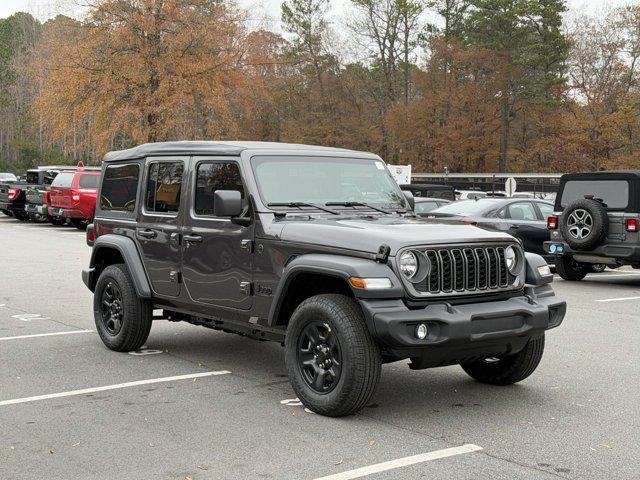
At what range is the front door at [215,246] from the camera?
666cm

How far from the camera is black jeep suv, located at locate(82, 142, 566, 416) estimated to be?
18.4 ft

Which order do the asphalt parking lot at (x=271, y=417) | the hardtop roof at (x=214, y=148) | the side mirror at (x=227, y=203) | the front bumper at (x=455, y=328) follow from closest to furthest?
1. the asphalt parking lot at (x=271, y=417)
2. the front bumper at (x=455, y=328)
3. the side mirror at (x=227, y=203)
4. the hardtop roof at (x=214, y=148)

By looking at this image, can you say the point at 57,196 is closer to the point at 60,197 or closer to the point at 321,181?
the point at 60,197

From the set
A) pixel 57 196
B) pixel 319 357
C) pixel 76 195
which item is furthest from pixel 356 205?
pixel 57 196

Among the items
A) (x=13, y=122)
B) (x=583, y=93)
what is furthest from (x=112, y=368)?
(x=13, y=122)

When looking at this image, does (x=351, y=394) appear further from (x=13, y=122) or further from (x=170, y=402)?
(x=13, y=122)

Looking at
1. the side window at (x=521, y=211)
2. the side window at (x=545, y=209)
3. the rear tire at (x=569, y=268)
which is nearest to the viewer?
the rear tire at (x=569, y=268)

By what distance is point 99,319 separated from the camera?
8266 mm

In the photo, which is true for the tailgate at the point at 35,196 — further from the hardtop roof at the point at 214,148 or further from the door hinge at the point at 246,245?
the door hinge at the point at 246,245

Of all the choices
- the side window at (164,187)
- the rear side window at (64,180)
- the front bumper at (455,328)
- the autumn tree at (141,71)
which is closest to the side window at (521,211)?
the side window at (164,187)

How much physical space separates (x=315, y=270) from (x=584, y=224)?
369 inches

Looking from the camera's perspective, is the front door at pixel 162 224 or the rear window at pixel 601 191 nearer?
the front door at pixel 162 224

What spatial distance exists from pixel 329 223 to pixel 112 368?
2487 mm

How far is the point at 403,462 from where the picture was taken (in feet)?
16.0
